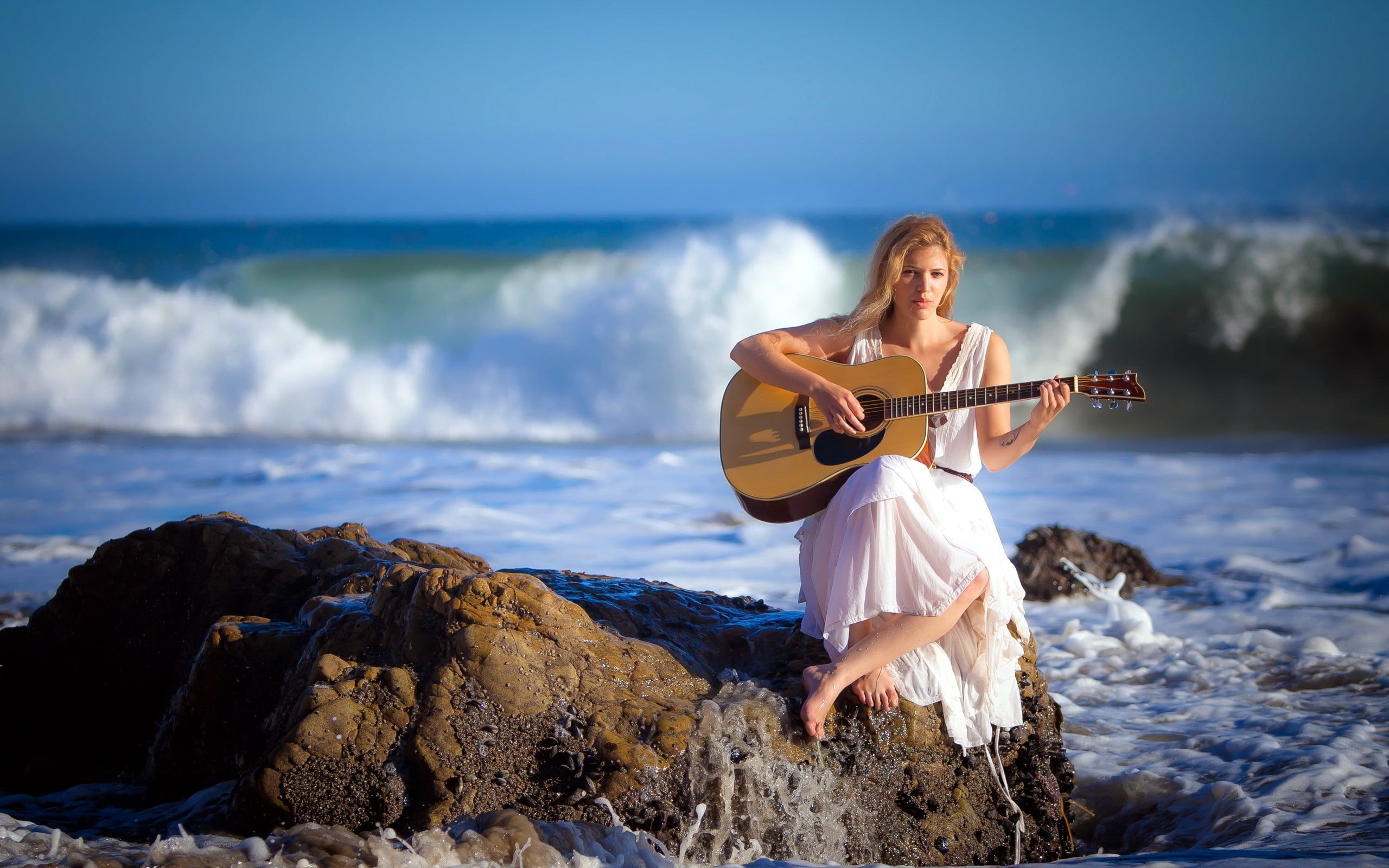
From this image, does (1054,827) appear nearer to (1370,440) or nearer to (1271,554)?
(1271,554)

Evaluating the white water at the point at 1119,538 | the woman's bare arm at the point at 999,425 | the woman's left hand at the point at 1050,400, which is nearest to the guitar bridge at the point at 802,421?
the woman's bare arm at the point at 999,425

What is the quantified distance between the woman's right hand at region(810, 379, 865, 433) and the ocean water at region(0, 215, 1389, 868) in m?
1.57

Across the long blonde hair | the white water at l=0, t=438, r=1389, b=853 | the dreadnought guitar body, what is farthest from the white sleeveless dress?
the white water at l=0, t=438, r=1389, b=853

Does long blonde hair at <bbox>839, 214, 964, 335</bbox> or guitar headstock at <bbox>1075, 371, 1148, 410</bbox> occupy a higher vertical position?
long blonde hair at <bbox>839, 214, 964, 335</bbox>

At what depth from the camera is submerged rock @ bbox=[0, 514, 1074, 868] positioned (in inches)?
113

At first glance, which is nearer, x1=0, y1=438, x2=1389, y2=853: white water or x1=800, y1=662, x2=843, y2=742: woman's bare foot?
x1=800, y1=662, x2=843, y2=742: woman's bare foot

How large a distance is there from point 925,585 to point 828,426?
2.63 ft

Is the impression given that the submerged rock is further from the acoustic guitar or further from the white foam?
the white foam

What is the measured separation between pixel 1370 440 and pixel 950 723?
12002 mm

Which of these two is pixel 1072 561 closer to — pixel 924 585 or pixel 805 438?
pixel 805 438

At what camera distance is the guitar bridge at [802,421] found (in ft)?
12.3

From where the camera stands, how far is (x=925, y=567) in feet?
10.3

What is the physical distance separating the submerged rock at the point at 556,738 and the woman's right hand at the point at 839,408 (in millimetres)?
722

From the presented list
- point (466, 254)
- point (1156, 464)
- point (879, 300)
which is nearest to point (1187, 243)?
point (1156, 464)
